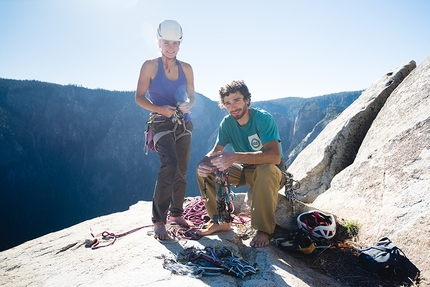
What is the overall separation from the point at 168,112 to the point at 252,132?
4.23ft

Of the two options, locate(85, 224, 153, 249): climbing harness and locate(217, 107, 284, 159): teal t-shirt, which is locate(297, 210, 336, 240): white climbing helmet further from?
locate(85, 224, 153, 249): climbing harness

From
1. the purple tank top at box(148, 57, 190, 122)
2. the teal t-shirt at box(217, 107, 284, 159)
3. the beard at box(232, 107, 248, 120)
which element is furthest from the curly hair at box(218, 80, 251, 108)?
the purple tank top at box(148, 57, 190, 122)

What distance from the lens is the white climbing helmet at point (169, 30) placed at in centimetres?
402

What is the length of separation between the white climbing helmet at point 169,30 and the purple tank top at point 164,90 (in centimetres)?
39

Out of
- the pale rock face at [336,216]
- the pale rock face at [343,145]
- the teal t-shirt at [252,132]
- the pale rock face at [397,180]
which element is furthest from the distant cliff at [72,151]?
the teal t-shirt at [252,132]

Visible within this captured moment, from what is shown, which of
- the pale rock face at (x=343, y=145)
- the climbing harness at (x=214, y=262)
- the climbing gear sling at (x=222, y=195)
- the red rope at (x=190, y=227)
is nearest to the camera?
the climbing harness at (x=214, y=262)

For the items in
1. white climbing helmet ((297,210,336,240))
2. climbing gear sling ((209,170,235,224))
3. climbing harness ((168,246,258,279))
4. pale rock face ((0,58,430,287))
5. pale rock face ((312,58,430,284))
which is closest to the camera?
climbing harness ((168,246,258,279))

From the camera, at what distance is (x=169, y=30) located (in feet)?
13.2

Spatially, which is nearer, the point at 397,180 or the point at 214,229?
the point at 397,180

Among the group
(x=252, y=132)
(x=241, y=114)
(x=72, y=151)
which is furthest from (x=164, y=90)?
(x=72, y=151)

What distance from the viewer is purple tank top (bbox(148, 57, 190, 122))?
4.25 meters

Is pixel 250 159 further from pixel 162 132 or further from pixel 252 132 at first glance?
pixel 162 132

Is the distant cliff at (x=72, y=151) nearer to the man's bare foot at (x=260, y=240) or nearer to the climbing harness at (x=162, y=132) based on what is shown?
the climbing harness at (x=162, y=132)

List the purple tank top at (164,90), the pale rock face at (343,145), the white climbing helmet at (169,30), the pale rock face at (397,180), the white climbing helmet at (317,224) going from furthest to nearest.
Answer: the pale rock face at (343,145)
the purple tank top at (164,90)
the white climbing helmet at (169,30)
the white climbing helmet at (317,224)
the pale rock face at (397,180)
